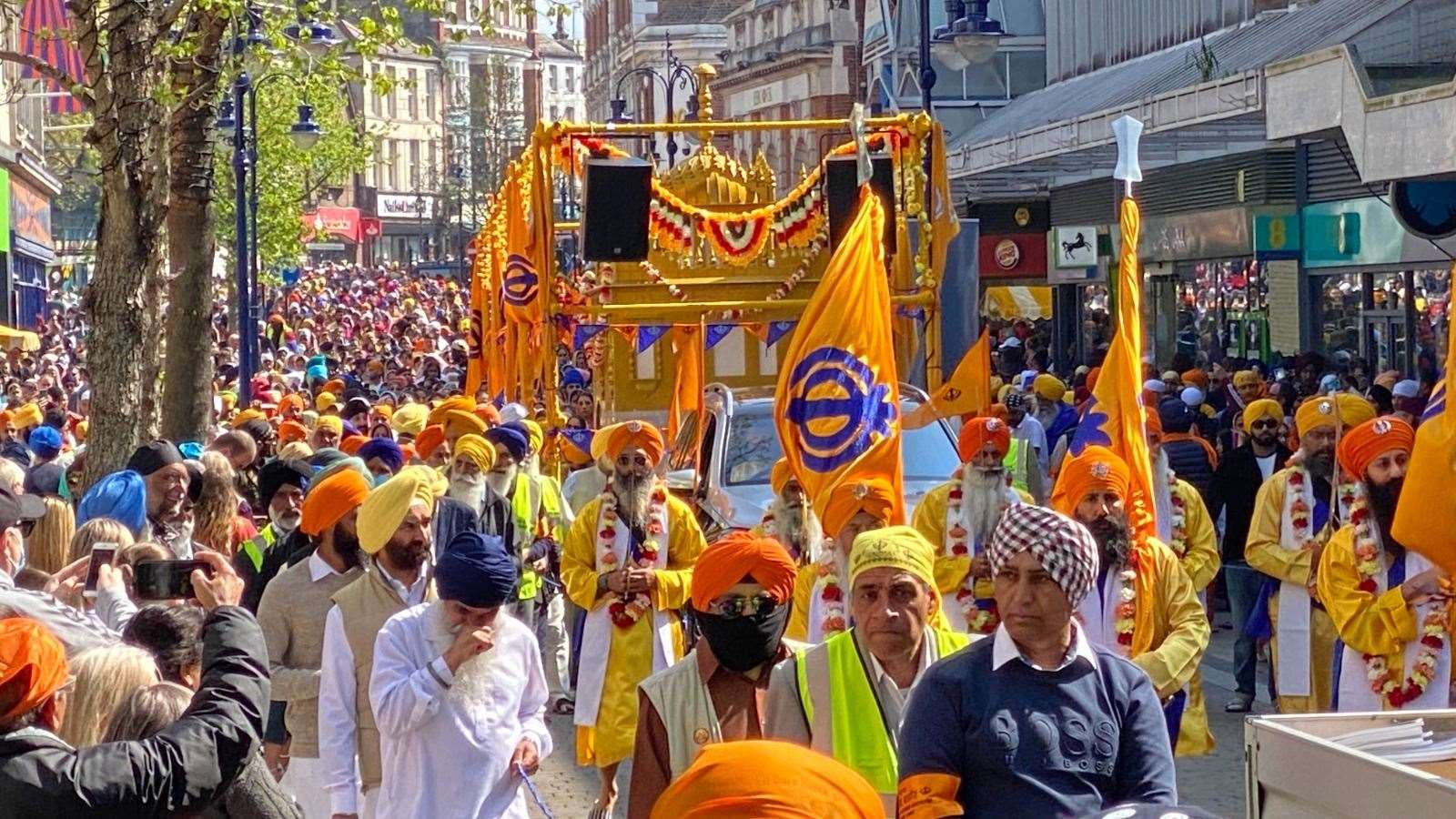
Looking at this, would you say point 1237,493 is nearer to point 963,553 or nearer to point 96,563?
point 963,553

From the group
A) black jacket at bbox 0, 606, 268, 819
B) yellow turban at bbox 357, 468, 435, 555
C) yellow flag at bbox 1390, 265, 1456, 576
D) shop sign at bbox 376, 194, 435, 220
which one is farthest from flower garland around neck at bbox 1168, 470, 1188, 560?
shop sign at bbox 376, 194, 435, 220

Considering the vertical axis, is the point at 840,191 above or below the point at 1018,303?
above

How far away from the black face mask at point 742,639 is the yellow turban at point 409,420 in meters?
10.9

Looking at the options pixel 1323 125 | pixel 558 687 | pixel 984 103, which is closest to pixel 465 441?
pixel 558 687

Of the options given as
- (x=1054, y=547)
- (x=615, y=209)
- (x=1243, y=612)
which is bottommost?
(x=1243, y=612)

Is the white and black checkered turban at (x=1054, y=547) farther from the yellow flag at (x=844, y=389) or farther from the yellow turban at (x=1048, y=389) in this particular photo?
the yellow turban at (x=1048, y=389)


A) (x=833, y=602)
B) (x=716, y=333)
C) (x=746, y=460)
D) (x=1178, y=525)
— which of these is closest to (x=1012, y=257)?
(x=716, y=333)

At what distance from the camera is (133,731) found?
470 centimetres

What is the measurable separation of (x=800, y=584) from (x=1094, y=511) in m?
1.24

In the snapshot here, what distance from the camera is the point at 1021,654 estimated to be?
4.74 meters

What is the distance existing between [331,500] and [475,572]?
4.95 ft

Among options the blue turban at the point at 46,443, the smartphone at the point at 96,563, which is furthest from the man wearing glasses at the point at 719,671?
the blue turban at the point at 46,443

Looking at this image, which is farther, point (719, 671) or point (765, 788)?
point (719, 671)

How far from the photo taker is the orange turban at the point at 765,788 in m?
2.80
